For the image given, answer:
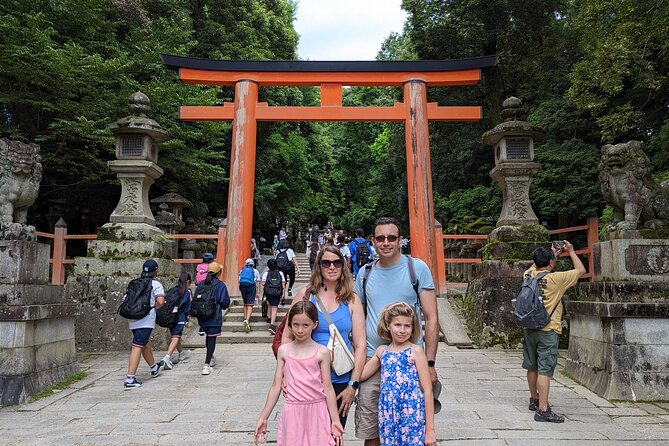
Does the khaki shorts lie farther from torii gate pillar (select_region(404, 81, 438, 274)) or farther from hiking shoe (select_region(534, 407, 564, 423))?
torii gate pillar (select_region(404, 81, 438, 274))

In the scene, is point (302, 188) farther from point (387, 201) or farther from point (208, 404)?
point (208, 404)

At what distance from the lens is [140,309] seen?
17.7 ft

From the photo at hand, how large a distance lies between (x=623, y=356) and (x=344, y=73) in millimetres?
8636

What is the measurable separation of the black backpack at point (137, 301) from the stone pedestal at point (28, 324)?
2.52 ft

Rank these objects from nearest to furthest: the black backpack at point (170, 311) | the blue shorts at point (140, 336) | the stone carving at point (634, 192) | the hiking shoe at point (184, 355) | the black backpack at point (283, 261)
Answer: the stone carving at point (634, 192), the blue shorts at point (140, 336), the black backpack at point (170, 311), the hiking shoe at point (184, 355), the black backpack at point (283, 261)

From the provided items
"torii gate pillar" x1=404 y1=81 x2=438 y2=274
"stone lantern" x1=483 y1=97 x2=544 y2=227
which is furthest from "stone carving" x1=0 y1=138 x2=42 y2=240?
"torii gate pillar" x1=404 y1=81 x2=438 y2=274

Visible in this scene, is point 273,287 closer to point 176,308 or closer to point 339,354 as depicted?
point 176,308

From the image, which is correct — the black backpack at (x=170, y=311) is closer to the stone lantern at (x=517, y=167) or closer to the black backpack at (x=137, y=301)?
the black backpack at (x=137, y=301)

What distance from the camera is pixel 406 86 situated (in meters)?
11.5

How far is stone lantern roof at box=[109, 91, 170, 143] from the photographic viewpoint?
827cm

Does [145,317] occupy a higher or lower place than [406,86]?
lower

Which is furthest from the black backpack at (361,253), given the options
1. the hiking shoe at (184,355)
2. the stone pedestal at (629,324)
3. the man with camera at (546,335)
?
the man with camera at (546,335)

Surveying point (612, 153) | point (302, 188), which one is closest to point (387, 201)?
point (302, 188)

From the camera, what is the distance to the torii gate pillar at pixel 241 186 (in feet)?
33.7
